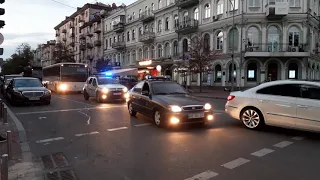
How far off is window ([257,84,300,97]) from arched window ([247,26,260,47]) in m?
24.6

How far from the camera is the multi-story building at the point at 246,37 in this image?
31266 mm

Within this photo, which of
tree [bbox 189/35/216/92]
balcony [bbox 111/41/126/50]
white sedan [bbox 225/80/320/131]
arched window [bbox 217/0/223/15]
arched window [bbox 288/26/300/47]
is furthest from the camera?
balcony [bbox 111/41/126/50]

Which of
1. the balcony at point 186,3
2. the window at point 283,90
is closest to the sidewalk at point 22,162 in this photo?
the window at point 283,90

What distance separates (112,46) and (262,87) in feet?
165

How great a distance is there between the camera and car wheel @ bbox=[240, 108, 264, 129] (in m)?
8.86

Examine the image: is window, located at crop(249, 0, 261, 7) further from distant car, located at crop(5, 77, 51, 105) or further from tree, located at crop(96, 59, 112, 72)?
tree, located at crop(96, 59, 112, 72)

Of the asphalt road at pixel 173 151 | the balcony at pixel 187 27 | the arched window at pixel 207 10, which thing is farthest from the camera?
the balcony at pixel 187 27

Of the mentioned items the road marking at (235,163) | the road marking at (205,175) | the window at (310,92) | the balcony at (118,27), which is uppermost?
the balcony at (118,27)

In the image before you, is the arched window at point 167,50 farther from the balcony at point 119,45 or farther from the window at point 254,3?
the window at point 254,3

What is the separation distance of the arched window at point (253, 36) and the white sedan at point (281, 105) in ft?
79.7

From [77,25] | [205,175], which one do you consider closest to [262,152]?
[205,175]

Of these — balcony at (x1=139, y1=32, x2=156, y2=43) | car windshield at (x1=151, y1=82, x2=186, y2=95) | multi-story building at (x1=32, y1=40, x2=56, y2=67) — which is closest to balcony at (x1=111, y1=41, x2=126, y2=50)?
balcony at (x1=139, y1=32, x2=156, y2=43)

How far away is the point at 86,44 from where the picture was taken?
2731 inches

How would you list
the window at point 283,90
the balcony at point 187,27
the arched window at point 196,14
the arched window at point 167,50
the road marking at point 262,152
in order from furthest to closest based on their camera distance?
the arched window at point 167,50 < the arched window at point 196,14 < the balcony at point 187,27 < the window at point 283,90 < the road marking at point 262,152
